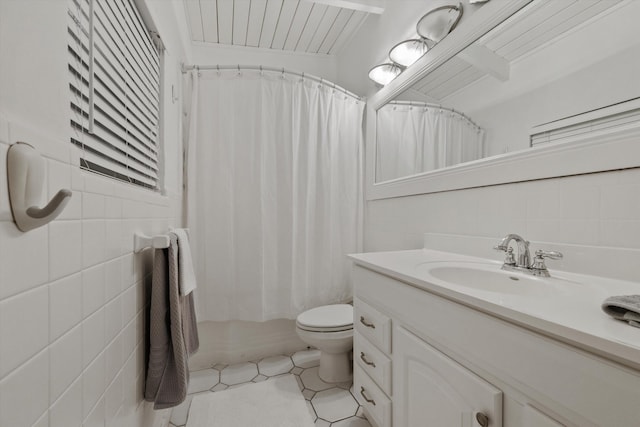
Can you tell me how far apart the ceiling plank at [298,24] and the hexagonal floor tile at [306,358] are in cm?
242

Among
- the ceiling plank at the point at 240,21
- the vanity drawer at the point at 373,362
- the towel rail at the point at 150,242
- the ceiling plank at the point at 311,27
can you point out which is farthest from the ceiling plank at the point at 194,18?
the vanity drawer at the point at 373,362

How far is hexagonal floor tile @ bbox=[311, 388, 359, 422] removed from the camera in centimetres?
129

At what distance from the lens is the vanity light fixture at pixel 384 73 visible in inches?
64.6

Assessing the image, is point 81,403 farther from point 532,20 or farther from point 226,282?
point 532,20

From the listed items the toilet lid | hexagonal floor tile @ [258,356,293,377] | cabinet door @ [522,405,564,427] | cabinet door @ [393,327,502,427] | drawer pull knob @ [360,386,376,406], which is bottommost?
hexagonal floor tile @ [258,356,293,377]

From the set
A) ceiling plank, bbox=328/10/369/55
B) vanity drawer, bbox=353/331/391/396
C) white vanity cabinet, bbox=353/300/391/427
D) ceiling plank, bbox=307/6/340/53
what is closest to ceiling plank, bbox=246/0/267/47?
ceiling plank, bbox=307/6/340/53

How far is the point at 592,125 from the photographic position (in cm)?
77

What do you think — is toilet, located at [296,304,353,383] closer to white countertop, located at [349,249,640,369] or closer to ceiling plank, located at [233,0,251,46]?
white countertop, located at [349,249,640,369]

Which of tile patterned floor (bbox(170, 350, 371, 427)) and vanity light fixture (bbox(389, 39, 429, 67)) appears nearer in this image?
tile patterned floor (bbox(170, 350, 371, 427))

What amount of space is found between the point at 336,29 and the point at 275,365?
251cm

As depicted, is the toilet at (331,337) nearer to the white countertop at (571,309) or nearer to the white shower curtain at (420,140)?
the white countertop at (571,309)

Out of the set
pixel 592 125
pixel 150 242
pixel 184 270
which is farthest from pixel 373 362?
pixel 592 125

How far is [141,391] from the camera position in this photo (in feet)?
2.90

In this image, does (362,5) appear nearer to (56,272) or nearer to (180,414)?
(56,272)
